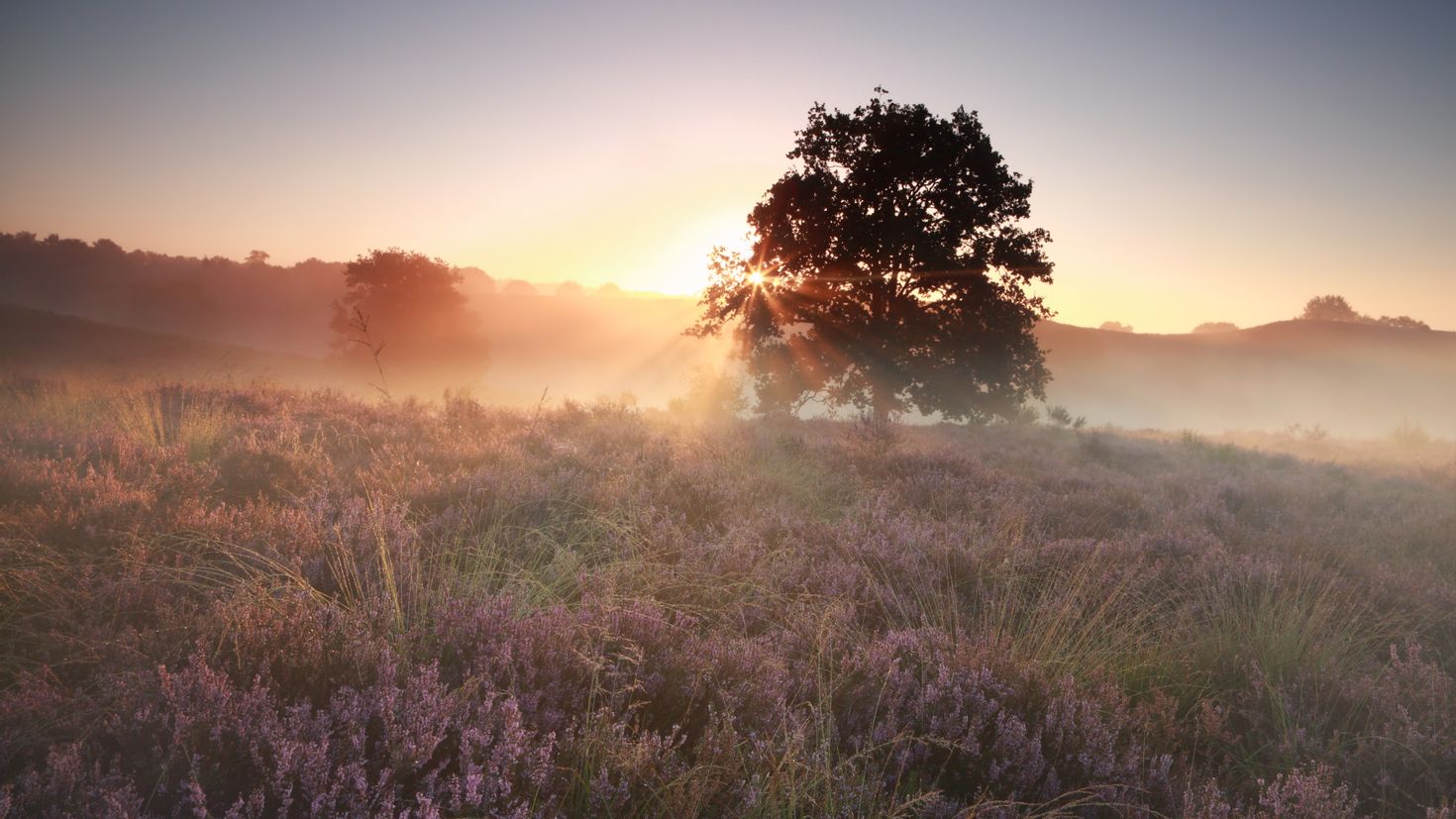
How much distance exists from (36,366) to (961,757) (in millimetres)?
15225

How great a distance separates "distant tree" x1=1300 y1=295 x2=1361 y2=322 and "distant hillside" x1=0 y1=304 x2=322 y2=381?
280 ft

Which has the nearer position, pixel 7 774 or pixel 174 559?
pixel 7 774

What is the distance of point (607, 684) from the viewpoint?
8.11 ft

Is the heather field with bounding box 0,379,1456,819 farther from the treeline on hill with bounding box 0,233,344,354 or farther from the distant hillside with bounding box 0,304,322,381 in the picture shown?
the treeline on hill with bounding box 0,233,344,354

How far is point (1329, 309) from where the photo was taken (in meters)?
64.7

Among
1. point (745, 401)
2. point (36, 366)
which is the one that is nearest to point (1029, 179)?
point (745, 401)

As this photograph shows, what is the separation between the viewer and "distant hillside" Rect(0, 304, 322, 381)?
1101cm

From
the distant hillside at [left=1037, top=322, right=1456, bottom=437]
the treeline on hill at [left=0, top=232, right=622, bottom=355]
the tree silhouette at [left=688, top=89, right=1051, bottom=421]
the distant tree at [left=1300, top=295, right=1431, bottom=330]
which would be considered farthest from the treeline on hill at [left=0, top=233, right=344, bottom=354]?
the distant tree at [left=1300, top=295, right=1431, bottom=330]

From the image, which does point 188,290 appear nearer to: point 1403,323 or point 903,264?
point 903,264

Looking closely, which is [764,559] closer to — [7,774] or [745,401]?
[7,774]

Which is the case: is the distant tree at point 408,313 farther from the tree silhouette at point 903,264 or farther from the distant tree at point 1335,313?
the distant tree at point 1335,313

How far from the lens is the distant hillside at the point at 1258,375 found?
46000mm

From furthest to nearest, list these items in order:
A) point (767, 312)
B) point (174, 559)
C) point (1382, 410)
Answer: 1. point (1382, 410)
2. point (767, 312)
3. point (174, 559)

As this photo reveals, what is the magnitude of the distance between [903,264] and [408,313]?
31917 mm
